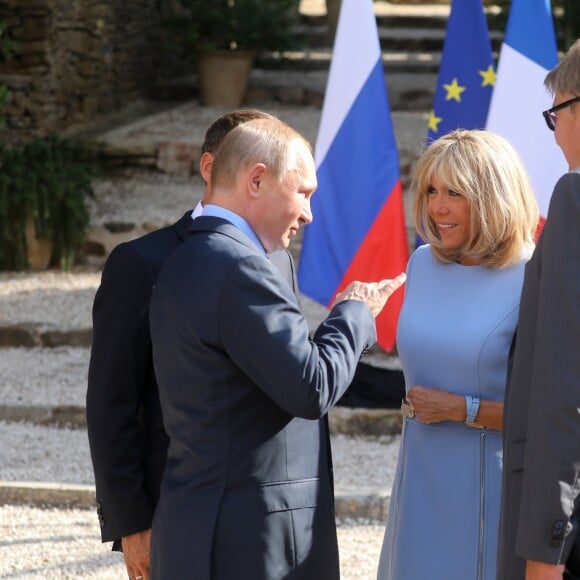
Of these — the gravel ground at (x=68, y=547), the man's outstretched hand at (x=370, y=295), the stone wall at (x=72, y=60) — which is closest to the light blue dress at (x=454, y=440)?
the man's outstretched hand at (x=370, y=295)

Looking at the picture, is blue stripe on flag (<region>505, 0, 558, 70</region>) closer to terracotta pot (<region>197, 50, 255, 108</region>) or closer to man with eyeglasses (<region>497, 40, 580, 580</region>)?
man with eyeglasses (<region>497, 40, 580, 580</region>)

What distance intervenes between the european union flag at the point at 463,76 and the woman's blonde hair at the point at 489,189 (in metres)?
2.68

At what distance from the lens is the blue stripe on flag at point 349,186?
16.2 feet

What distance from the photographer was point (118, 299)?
2.33 meters

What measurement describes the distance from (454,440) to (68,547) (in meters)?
2.14

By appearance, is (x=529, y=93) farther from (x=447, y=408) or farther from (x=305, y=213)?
(x=305, y=213)

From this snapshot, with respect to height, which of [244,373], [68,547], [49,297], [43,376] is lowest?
[68,547]

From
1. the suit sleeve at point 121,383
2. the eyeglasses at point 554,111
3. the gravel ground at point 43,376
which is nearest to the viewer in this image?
the eyeglasses at point 554,111

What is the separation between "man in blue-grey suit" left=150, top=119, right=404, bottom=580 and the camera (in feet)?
6.45

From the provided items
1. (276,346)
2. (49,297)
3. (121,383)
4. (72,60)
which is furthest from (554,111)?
(72,60)

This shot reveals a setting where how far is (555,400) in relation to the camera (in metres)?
1.75

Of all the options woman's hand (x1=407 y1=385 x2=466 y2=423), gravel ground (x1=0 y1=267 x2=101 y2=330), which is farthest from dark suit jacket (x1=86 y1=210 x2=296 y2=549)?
gravel ground (x1=0 y1=267 x2=101 y2=330)

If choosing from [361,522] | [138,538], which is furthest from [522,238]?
[361,522]

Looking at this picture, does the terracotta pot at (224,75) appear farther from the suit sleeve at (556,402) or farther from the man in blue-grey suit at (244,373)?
the suit sleeve at (556,402)
